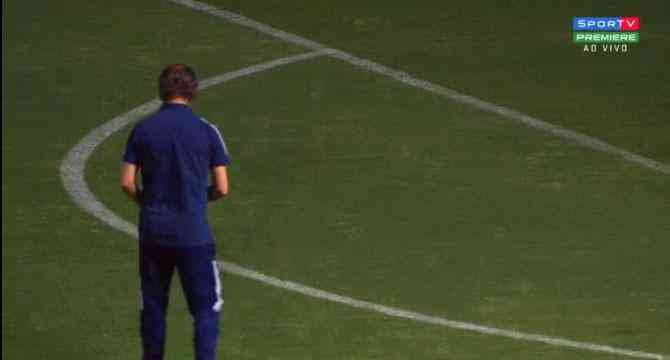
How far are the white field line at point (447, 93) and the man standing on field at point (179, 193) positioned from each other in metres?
7.99

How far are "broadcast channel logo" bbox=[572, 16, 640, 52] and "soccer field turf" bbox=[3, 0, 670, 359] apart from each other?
0.70ft

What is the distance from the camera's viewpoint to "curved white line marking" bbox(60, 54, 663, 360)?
42.2 ft

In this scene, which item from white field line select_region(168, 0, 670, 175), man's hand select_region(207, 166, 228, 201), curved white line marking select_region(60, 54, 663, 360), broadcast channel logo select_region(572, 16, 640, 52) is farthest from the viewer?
broadcast channel logo select_region(572, 16, 640, 52)

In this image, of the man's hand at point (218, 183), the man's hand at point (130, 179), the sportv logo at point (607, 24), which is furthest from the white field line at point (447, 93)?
the man's hand at point (130, 179)

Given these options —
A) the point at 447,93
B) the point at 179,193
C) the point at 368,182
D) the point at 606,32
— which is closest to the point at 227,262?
the point at 368,182

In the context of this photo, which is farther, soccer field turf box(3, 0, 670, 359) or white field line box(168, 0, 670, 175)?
white field line box(168, 0, 670, 175)

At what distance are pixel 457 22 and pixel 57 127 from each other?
6465mm

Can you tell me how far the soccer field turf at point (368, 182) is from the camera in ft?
43.6

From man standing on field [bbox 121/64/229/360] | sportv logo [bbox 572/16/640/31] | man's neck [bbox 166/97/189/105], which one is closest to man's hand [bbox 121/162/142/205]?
man standing on field [bbox 121/64/229/360]

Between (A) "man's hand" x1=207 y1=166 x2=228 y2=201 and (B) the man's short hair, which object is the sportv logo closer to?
(A) "man's hand" x1=207 y1=166 x2=228 y2=201

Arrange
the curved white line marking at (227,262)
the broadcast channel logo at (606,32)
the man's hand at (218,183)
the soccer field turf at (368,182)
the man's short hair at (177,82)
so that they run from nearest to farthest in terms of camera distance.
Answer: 1. the man's short hair at (177,82)
2. the man's hand at (218,183)
3. the curved white line marking at (227,262)
4. the soccer field turf at (368,182)
5. the broadcast channel logo at (606,32)

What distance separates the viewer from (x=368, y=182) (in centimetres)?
1748

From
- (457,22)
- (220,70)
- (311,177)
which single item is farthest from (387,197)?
(457,22)

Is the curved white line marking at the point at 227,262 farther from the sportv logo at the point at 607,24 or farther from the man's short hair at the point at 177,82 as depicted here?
the sportv logo at the point at 607,24
